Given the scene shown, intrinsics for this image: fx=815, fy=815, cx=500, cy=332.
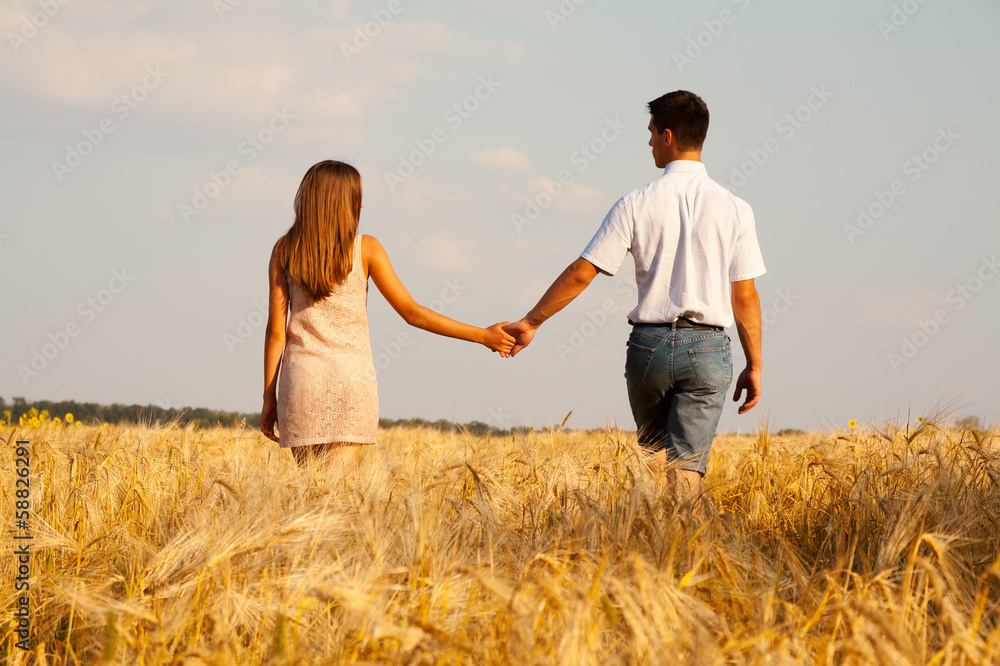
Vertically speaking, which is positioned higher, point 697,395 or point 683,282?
point 683,282

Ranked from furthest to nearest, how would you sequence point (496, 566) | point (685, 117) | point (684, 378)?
point (685, 117) → point (684, 378) → point (496, 566)

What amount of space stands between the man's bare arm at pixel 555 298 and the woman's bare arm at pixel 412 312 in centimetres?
7

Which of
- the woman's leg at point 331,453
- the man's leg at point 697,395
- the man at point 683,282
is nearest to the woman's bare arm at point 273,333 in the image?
the woman's leg at point 331,453

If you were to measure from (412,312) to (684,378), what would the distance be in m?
1.42

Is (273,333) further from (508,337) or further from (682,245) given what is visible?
(682,245)

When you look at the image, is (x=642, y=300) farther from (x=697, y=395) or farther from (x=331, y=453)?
(x=331, y=453)

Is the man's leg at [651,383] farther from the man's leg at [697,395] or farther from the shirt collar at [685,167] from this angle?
the shirt collar at [685,167]

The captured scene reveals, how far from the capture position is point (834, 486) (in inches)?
148

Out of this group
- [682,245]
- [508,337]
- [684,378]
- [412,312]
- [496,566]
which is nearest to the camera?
[496,566]

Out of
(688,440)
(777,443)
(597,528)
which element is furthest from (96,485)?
(777,443)

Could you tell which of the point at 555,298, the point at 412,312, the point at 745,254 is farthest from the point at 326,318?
the point at 745,254

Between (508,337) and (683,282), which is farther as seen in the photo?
(508,337)

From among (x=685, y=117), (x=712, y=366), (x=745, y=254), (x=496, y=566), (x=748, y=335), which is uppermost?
(x=685, y=117)

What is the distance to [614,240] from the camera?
3863mm
